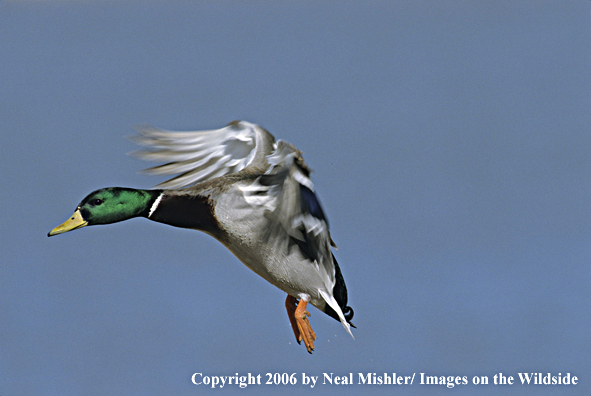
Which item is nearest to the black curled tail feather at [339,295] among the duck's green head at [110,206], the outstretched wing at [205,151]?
the outstretched wing at [205,151]

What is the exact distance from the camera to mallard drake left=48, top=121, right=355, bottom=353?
6.44 meters

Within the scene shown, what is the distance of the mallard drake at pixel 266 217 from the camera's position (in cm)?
644

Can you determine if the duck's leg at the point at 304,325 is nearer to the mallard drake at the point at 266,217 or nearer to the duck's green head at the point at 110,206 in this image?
the mallard drake at the point at 266,217

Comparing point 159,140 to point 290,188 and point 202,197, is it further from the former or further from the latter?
point 290,188

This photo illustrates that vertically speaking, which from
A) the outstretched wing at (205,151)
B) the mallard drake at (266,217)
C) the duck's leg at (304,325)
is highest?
the outstretched wing at (205,151)

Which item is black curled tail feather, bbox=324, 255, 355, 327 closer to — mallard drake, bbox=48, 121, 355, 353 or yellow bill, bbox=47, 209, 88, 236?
mallard drake, bbox=48, 121, 355, 353

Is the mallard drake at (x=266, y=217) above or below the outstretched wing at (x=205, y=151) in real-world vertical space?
below

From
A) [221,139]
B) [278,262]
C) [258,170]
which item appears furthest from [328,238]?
[221,139]

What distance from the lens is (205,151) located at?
8.56 metres

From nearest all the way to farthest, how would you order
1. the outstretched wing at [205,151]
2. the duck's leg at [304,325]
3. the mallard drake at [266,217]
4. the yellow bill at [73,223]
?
the mallard drake at [266,217] → the yellow bill at [73,223] → the duck's leg at [304,325] → the outstretched wing at [205,151]

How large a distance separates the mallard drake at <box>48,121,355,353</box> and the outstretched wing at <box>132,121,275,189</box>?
53mm

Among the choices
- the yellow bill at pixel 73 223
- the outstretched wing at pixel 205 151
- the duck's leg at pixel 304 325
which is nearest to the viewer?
the yellow bill at pixel 73 223

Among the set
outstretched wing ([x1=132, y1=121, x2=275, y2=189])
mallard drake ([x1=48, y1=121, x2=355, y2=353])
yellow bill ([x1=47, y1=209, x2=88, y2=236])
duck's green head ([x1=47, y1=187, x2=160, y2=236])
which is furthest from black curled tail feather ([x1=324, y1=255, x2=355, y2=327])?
yellow bill ([x1=47, y1=209, x2=88, y2=236])

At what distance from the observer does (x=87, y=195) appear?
287 inches
